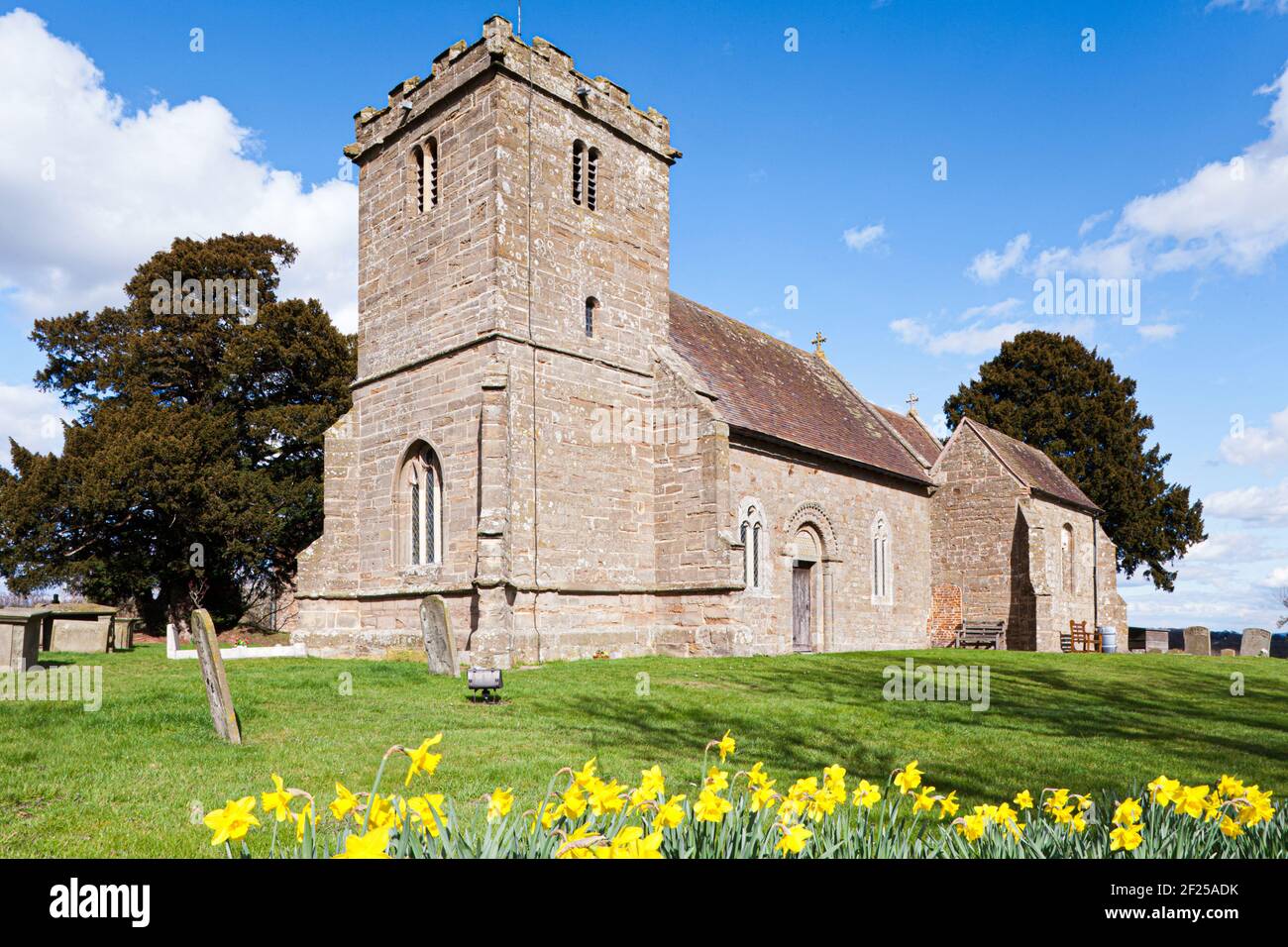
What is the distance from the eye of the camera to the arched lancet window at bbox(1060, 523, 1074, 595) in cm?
3148

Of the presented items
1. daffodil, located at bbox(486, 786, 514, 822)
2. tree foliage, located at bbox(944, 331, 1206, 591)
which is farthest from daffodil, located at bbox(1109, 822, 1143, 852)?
tree foliage, located at bbox(944, 331, 1206, 591)

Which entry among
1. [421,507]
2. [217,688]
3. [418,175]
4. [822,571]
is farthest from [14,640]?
[822,571]

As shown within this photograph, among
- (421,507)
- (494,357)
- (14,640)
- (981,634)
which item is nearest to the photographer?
(14,640)

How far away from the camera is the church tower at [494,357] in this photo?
55.6ft

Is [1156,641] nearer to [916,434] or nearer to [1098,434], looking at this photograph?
[916,434]

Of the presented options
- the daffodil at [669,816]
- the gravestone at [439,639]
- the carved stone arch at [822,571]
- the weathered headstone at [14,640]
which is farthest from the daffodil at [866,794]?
the carved stone arch at [822,571]

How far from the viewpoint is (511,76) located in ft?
58.4

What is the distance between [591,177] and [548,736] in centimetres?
1434

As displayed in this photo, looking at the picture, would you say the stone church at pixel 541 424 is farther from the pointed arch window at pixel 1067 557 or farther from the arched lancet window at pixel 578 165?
the pointed arch window at pixel 1067 557

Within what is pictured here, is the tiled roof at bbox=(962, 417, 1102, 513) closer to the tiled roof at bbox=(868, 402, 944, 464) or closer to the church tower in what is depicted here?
the tiled roof at bbox=(868, 402, 944, 464)

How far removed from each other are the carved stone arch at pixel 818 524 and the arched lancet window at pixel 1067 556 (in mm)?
12544

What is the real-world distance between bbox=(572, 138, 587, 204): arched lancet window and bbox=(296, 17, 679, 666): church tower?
0.06 m
